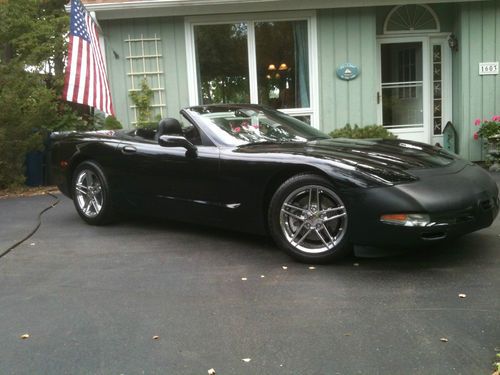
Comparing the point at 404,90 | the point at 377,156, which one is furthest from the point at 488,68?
the point at 377,156

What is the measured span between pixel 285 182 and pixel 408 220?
1.03 metres

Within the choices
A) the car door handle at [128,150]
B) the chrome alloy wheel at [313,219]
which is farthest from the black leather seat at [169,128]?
the chrome alloy wheel at [313,219]

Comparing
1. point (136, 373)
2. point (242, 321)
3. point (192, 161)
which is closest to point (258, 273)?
point (242, 321)

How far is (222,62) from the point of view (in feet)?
32.4

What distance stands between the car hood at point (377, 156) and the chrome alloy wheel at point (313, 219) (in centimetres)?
27

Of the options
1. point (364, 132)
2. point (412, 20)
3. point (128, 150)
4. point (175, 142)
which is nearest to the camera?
point (175, 142)

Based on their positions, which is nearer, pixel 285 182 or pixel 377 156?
pixel 377 156

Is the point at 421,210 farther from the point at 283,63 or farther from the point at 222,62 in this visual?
the point at 222,62

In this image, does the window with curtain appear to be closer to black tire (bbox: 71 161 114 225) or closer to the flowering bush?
the flowering bush

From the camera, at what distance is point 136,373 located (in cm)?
282

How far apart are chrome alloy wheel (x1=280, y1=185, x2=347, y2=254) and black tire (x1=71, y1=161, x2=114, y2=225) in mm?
2341

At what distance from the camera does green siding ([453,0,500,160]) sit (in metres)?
9.66

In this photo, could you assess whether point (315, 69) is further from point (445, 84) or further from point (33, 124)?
point (33, 124)

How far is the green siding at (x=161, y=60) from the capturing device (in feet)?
31.3
